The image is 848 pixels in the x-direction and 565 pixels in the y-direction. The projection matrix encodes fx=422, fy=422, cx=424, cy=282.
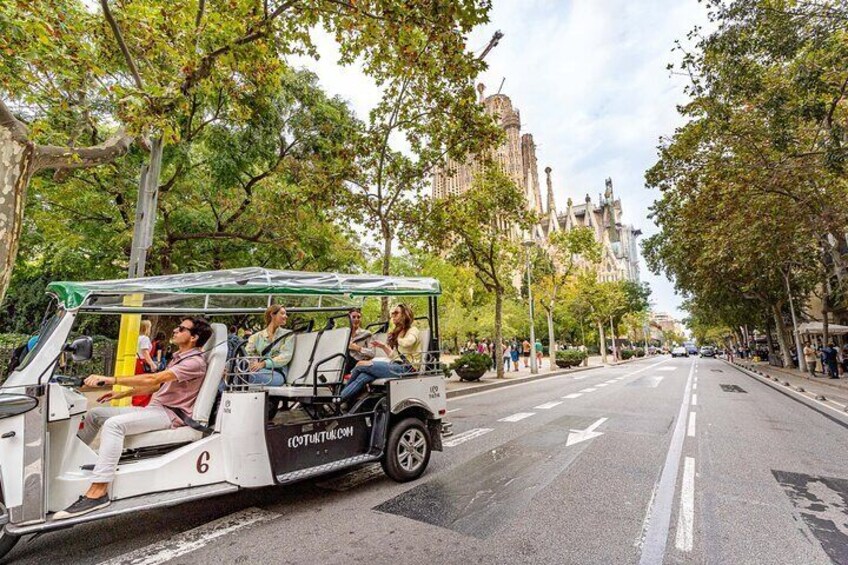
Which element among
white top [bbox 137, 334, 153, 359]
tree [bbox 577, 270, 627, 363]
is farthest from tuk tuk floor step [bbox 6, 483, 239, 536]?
tree [bbox 577, 270, 627, 363]

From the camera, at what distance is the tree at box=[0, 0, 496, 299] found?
19.4 ft

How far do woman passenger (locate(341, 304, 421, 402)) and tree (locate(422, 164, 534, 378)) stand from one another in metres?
10.1

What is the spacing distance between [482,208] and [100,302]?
14.6m

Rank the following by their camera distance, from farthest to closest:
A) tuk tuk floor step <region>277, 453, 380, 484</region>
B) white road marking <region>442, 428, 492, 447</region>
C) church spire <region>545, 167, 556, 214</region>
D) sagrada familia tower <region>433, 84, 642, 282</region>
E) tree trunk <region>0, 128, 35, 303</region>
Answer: church spire <region>545, 167, 556, 214</region>, sagrada familia tower <region>433, 84, 642, 282</region>, white road marking <region>442, 428, 492, 447</region>, tree trunk <region>0, 128, 35, 303</region>, tuk tuk floor step <region>277, 453, 380, 484</region>

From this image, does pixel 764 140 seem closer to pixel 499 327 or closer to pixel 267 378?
pixel 499 327

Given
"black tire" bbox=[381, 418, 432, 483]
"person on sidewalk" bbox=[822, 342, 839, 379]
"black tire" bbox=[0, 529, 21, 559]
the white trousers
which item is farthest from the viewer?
"person on sidewalk" bbox=[822, 342, 839, 379]

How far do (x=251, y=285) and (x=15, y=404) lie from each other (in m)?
2.08

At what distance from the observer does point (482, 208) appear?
1706cm

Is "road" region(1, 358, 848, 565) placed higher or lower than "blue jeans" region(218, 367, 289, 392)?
lower

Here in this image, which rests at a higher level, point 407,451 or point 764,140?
point 764,140

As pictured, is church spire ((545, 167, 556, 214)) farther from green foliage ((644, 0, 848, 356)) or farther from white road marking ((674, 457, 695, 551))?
white road marking ((674, 457, 695, 551))

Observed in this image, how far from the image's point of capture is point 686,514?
4.07 metres

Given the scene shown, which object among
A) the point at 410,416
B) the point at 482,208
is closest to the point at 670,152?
the point at 482,208

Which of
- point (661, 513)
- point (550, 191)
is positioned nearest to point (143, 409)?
point (661, 513)
